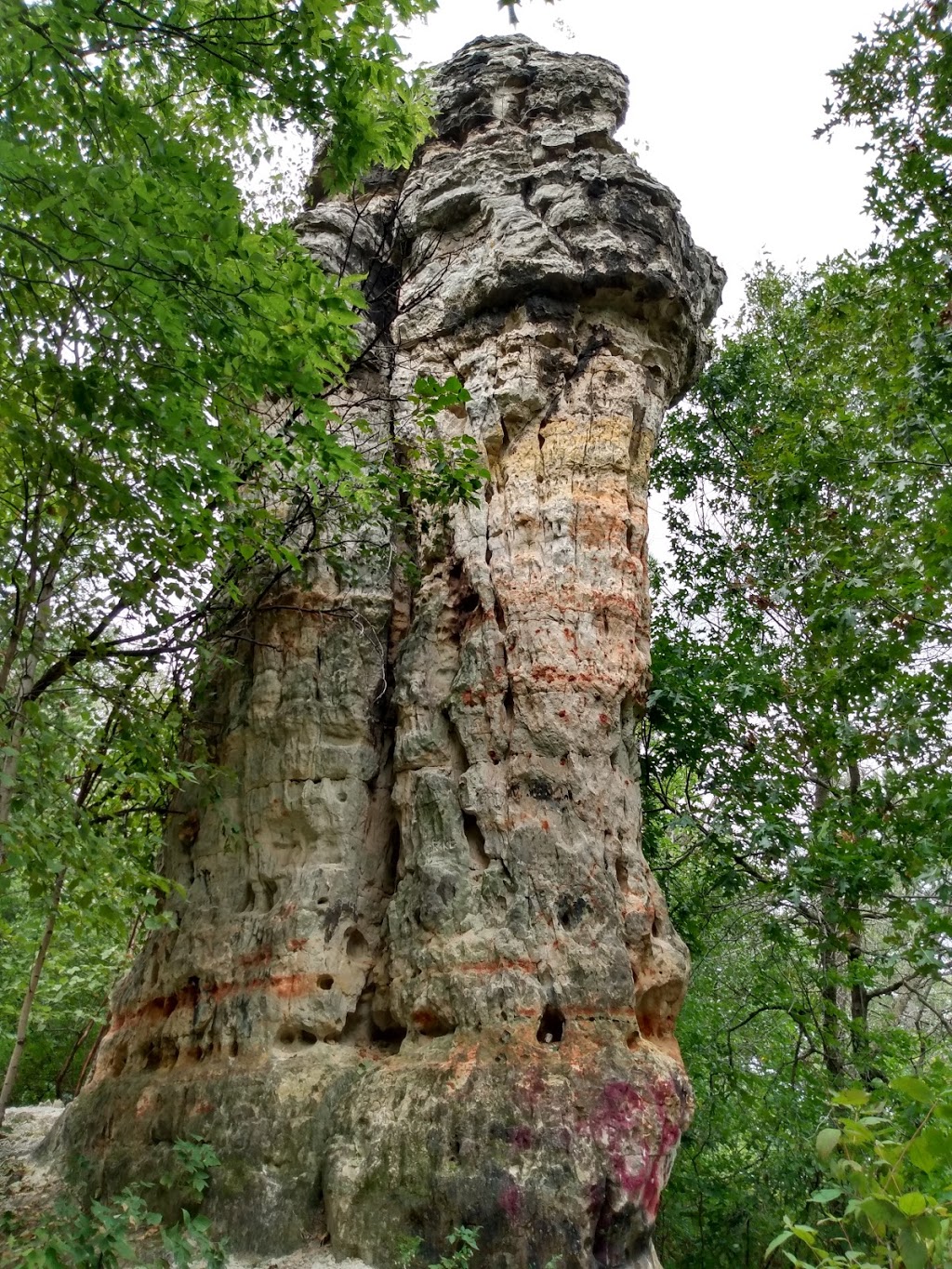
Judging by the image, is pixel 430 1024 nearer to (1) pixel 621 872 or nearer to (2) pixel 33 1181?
(1) pixel 621 872

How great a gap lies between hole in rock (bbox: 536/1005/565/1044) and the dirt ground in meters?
1.48

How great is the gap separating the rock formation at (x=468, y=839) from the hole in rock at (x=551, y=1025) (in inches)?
0.9

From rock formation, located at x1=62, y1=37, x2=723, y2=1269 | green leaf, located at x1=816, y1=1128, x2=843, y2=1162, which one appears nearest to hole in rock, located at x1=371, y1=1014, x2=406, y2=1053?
rock formation, located at x1=62, y1=37, x2=723, y2=1269

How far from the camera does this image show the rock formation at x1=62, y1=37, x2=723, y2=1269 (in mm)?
5055

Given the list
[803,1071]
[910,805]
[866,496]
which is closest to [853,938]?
[803,1071]

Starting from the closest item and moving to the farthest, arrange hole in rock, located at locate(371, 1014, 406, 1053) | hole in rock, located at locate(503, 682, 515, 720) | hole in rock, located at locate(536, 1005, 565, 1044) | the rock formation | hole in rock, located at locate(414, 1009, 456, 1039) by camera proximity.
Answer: the rock formation
hole in rock, located at locate(536, 1005, 565, 1044)
hole in rock, located at locate(414, 1009, 456, 1039)
hole in rock, located at locate(371, 1014, 406, 1053)
hole in rock, located at locate(503, 682, 515, 720)

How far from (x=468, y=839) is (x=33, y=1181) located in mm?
3663

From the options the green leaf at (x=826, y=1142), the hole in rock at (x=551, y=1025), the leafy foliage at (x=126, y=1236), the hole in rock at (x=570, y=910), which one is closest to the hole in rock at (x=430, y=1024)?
the hole in rock at (x=551, y=1025)

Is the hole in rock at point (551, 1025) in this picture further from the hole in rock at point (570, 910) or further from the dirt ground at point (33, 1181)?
the dirt ground at point (33, 1181)

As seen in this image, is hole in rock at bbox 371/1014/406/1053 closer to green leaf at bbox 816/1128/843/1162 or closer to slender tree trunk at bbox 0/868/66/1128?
slender tree trunk at bbox 0/868/66/1128

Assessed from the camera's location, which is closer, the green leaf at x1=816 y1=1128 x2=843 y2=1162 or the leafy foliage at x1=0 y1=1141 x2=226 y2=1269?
the green leaf at x1=816 y1=1128 x2=843 y2=1162

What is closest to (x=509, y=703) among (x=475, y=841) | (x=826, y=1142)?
(x=475, y=841)

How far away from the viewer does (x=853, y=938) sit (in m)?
9.51

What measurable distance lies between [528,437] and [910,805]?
13.3 ft
